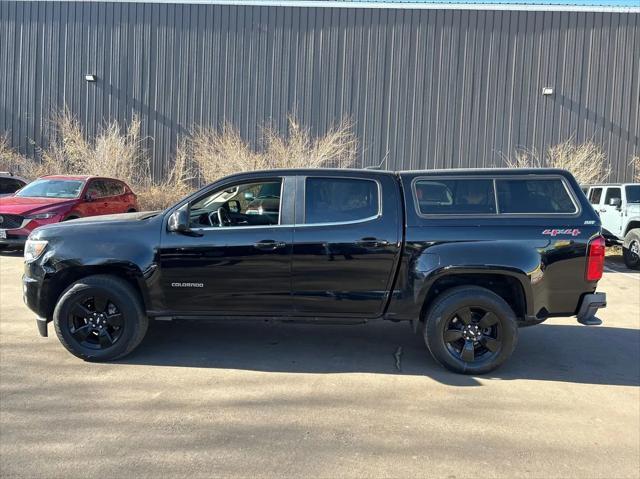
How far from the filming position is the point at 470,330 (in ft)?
16.3

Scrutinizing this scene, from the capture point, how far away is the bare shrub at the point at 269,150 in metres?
20.5

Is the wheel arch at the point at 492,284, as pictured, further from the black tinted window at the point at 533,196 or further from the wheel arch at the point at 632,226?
the wheel arch at the point at 632,226

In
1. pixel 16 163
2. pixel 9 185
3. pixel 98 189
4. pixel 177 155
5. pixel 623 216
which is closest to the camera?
pixel 623 216

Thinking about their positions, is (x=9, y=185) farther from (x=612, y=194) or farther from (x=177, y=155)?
(x=612, y=194)

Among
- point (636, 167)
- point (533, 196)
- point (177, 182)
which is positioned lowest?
point (533, 196)

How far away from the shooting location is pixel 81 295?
502 cm

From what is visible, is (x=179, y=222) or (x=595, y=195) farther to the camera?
(x=595, y=195)

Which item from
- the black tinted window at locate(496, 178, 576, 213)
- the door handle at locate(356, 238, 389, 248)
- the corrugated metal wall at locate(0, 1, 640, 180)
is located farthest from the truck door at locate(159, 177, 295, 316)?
the corrugated metal wall at locate(0, 1, 640, 180)

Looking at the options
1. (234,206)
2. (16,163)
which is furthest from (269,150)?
(234,206)

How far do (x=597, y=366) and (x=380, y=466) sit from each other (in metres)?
3.10

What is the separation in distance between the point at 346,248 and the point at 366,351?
129cm

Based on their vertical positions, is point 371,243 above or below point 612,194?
below

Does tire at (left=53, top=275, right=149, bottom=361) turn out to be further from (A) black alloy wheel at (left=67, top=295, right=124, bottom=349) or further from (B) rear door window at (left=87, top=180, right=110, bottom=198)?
(B) rear door window at (left=87, top=180, right=110, bottom=198)

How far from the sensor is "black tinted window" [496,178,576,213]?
4.93 metres
